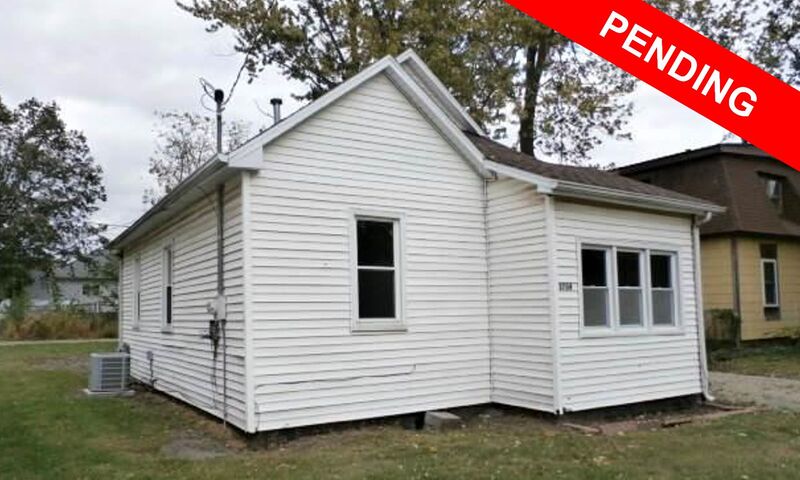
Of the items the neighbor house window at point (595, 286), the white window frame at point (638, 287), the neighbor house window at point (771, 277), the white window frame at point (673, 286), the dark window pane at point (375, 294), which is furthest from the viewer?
the neighbor house window at point (771, 277)

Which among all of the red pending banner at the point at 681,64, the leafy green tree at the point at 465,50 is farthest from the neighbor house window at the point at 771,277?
the red pending banner at the point at 681,64

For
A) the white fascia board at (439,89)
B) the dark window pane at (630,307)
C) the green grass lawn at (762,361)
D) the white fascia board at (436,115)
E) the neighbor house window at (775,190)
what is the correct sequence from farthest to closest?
the neighbor house window at (775,190)
the green grass lawn at (762,361)
the white fascia board at (439,89)
the dark window pane at (630,307)
the white fascia board at (436,115)

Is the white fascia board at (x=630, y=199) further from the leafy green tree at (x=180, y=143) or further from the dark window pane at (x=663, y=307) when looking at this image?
the leafy green tree at (x=180, y=143)

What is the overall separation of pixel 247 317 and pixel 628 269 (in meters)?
5.61

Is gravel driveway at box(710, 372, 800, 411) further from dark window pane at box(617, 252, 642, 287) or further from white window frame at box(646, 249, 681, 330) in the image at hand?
dark window pane at box(617, 252, 642, 287)

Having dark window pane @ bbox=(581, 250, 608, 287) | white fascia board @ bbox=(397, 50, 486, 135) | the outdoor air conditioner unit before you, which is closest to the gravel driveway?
dark window pane @ bbox=(581, 250, 608, 287)

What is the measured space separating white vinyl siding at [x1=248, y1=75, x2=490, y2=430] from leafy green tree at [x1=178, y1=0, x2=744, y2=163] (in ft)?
34.2

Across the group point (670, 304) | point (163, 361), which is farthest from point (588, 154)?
point (163, 361)

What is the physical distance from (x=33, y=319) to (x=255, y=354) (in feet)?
77.9

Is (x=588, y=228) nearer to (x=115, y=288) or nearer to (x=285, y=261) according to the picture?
(x=285, y=261)

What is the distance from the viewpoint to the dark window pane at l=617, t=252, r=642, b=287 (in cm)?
1006

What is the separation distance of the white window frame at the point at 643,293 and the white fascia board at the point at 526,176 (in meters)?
1.03

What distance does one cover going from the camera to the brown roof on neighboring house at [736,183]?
1845 centimetres

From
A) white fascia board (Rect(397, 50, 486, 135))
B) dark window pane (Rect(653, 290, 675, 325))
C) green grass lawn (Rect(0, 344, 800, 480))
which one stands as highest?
white fascia board (Rect(397, 50, 486, 135))
